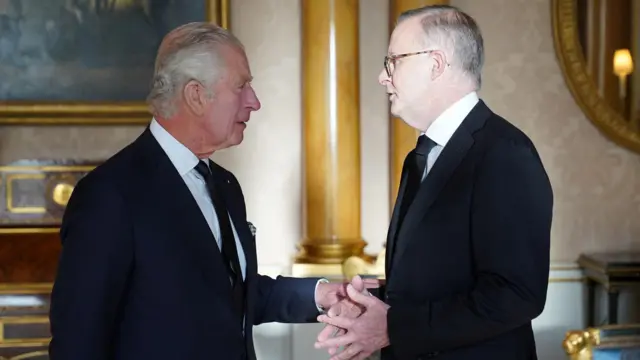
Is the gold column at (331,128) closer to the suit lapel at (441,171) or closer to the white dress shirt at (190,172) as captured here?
the white dress shirt at (190,172)

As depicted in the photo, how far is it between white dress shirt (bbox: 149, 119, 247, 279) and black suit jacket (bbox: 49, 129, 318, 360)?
0.09 feet

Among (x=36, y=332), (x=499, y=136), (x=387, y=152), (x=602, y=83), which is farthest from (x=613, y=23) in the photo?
(x=36, y=332)

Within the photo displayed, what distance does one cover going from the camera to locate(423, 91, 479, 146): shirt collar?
180cm

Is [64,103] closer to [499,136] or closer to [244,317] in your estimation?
[244,317]

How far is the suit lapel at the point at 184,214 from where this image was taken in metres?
1.76

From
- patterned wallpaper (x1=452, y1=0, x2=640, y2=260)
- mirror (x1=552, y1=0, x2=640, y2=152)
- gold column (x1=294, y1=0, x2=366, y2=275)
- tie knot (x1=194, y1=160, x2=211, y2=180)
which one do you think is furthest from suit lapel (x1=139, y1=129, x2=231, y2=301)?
mirror (x1=552, y1=0, x2=640, y2=152)

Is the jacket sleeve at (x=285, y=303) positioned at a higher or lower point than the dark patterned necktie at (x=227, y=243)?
lower

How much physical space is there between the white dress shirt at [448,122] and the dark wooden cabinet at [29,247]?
260 centimetres

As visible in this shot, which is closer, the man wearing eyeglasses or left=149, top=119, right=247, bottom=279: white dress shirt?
the man wearing eyeglasses

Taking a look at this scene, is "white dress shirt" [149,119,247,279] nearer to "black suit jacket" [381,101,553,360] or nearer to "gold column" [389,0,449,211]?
"black suit jacket" [381,101,553,360]

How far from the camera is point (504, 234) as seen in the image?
1.62 metres

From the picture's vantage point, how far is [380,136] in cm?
409

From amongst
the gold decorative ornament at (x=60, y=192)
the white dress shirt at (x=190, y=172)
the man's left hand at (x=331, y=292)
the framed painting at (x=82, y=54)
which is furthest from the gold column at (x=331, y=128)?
the white dress shirt at (x=190, y=172)

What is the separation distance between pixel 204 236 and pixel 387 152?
7.85 ft
